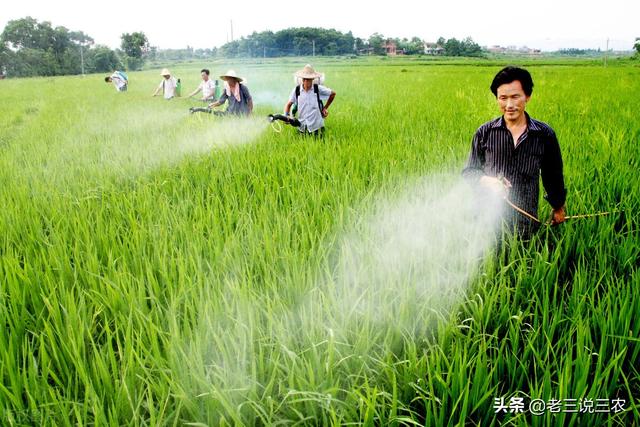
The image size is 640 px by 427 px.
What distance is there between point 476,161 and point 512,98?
415mm

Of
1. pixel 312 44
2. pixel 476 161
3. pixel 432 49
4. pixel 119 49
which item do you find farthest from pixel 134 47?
pixel 476 161

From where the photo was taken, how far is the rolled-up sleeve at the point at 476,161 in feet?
6.50

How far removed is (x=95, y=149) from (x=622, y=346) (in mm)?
4860

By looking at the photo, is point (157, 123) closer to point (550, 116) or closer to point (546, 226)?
point (550, 116)

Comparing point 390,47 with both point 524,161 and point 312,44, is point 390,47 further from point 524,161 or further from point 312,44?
point 524,161

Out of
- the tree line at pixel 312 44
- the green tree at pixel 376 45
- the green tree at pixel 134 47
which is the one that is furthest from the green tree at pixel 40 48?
the green tree at pixel 376 45

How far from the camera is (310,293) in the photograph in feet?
5.24

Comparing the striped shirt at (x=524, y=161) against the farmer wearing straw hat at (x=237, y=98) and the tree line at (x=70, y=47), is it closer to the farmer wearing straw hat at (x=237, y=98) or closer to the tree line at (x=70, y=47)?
the farmer wearing straw hat at (x=237, y=98)

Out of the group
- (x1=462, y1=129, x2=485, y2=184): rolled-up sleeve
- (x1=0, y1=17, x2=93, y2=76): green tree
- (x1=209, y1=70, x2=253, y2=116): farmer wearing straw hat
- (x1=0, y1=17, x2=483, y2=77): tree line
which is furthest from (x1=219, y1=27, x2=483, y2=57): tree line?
(x1=462, y1=129, x2=485, y2=184): rolled-up sleeve

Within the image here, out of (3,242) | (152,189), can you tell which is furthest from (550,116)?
(3,242)

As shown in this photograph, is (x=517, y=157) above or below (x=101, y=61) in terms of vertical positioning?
below

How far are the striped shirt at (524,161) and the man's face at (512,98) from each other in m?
0.13

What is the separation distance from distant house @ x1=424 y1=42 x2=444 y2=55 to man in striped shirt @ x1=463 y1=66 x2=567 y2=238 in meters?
57.1

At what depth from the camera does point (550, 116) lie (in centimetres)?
554
